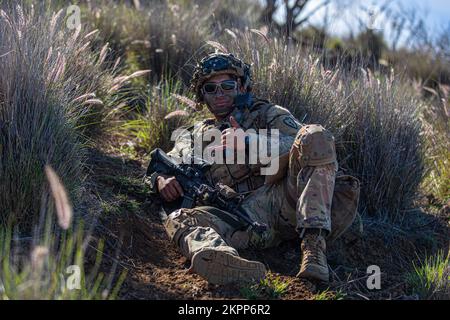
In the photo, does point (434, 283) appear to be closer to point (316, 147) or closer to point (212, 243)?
point (316, 147)

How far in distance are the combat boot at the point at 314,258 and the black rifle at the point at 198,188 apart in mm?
332

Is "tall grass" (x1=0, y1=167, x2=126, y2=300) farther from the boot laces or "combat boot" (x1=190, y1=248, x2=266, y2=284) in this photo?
the boot laces

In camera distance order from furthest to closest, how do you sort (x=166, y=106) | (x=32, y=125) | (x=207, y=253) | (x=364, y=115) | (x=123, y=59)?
(x=123, y=59), (x=166, y=106), (x=364, y=115), (x=32, y=125), (x=207, y=253)

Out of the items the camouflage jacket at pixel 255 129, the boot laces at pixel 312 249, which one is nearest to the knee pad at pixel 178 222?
the camouflage jacket at pixel 255 129

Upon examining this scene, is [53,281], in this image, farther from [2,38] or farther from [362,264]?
[362,264]

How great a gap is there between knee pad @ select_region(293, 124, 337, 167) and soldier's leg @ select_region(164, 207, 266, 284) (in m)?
0.69

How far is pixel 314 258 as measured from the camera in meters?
4.54

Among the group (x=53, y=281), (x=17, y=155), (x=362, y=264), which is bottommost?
(x=362, y=264)

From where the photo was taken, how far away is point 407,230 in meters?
6.35

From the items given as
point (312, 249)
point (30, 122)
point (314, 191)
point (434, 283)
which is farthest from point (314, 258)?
point (30, 122)

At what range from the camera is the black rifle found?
16.6ft

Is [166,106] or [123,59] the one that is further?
[123,59]

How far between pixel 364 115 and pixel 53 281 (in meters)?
3.71

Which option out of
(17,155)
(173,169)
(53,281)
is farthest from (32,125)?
(53,281)
